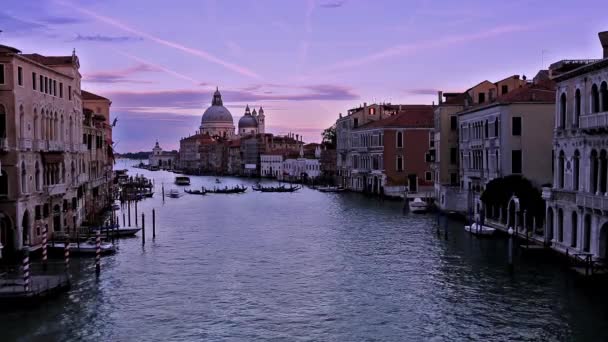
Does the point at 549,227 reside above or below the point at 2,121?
below

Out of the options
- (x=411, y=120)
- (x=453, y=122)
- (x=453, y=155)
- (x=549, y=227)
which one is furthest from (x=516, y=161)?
(x=411, y=120)

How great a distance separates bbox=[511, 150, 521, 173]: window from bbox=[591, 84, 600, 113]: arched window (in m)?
7.37

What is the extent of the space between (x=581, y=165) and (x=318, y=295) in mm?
6641

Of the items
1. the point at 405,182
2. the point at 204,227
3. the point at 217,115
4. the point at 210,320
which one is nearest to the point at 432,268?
the point at 210,320

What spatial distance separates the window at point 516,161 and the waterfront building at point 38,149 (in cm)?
1394

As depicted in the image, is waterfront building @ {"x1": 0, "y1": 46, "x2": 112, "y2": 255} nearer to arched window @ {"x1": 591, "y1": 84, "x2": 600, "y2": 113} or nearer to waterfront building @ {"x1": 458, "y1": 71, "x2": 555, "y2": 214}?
arched window @ {"x1": 591, "y1": 84, "x2": 600, "y2": 113}

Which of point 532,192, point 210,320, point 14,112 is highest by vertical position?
point 14,112

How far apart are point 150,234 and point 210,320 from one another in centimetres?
1287

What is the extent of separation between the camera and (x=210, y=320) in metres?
12.6

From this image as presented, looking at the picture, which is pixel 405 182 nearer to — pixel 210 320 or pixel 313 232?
pixel 313 232

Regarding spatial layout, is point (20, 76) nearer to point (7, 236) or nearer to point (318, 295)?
point (7, 236)

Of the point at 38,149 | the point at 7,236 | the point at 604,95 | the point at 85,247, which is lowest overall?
the point at 85,247

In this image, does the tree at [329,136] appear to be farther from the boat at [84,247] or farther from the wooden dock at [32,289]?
the wooden dock at [32,289]

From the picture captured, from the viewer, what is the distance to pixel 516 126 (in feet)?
75.5
